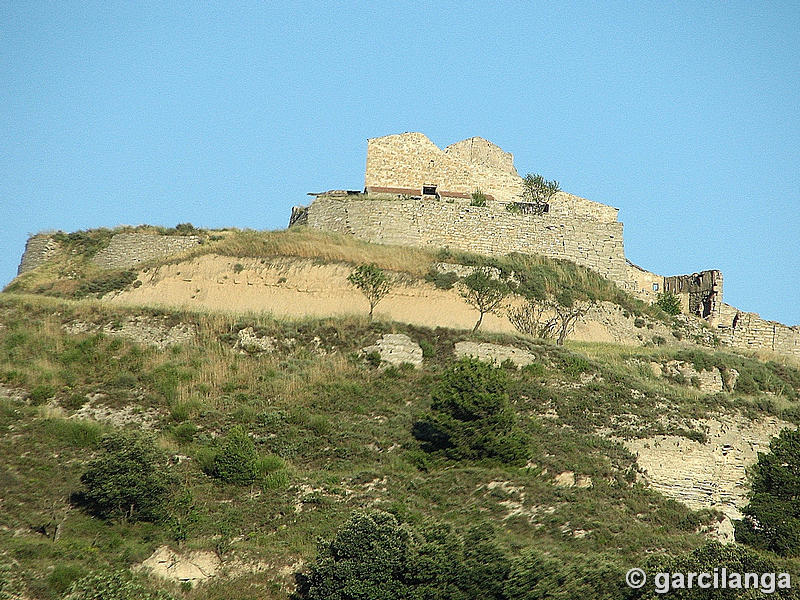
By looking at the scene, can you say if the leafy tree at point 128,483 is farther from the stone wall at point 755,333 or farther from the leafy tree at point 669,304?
the stone wall at point 755,333

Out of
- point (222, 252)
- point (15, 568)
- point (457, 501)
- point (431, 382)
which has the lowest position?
point (15, 568)

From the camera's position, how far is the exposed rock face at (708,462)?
1049 inches

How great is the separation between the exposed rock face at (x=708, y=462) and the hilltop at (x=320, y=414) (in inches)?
2.1

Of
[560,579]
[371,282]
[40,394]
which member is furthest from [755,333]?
[40,394]

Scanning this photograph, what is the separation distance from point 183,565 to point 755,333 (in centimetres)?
2773

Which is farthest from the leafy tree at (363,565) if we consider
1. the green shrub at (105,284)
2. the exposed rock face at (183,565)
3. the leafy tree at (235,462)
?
the green shrub at (105,284)

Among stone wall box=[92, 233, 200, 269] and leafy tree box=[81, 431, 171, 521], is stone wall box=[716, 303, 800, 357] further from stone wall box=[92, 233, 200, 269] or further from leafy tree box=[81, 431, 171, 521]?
leafy tree box=[81, 431, 171, 521]

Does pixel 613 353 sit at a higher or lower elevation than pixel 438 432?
higher

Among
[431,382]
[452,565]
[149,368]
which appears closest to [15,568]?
[452,565]

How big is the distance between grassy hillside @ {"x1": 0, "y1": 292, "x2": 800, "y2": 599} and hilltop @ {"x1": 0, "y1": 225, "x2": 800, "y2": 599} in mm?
62

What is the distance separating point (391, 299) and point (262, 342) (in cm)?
753

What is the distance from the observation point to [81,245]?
43.9 meters

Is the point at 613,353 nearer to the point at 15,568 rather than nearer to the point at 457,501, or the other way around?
the point at 457,501

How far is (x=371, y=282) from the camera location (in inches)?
1420
